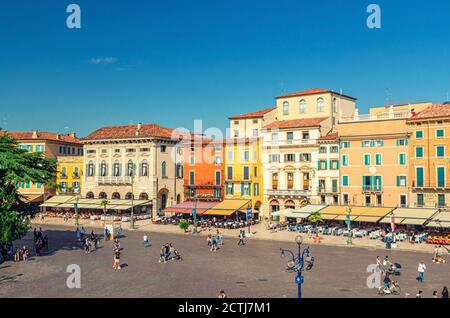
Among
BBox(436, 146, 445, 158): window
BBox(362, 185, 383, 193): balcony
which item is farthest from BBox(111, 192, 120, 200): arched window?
BBox(436, 146, 445, 158): window

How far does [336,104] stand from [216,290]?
45.9 m

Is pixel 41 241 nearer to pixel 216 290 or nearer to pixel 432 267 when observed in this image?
pixel 216 290

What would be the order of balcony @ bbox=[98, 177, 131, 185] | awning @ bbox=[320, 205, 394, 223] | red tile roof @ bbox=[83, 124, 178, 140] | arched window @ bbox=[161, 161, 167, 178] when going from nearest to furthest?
awning @ bbox=[320, 205, 394, 223], arched window @ bbox=[161, 161, 167, 178], red tile roof @ bbox=[83, 124, 178, 140], balcony @ bbox=[98, 177, 131, 185]

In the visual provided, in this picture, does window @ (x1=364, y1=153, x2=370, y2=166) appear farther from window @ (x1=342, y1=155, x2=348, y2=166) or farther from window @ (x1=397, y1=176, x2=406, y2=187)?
window @ (x1=397, y1=176, x2=406, y2=187)

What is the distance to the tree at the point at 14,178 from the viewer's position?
37.1 metres

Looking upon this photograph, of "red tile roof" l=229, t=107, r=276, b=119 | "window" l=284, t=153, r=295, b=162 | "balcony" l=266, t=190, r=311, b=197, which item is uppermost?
"red tile roof" l=229, t=107, r=276, b=119

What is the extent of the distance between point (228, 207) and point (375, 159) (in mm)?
19178

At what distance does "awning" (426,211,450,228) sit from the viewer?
46.7 metres

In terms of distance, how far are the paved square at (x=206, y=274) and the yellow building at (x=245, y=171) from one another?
2076cm

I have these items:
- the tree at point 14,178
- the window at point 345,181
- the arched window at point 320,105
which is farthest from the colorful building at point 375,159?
the tree at point 14,178

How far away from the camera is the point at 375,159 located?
57062 millimetres

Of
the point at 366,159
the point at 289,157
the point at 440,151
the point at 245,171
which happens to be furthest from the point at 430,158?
the point at 245,171

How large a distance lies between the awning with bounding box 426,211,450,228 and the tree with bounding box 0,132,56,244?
34551 mm

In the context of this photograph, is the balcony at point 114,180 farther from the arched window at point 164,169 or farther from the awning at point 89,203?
the arched window at point 164,169
